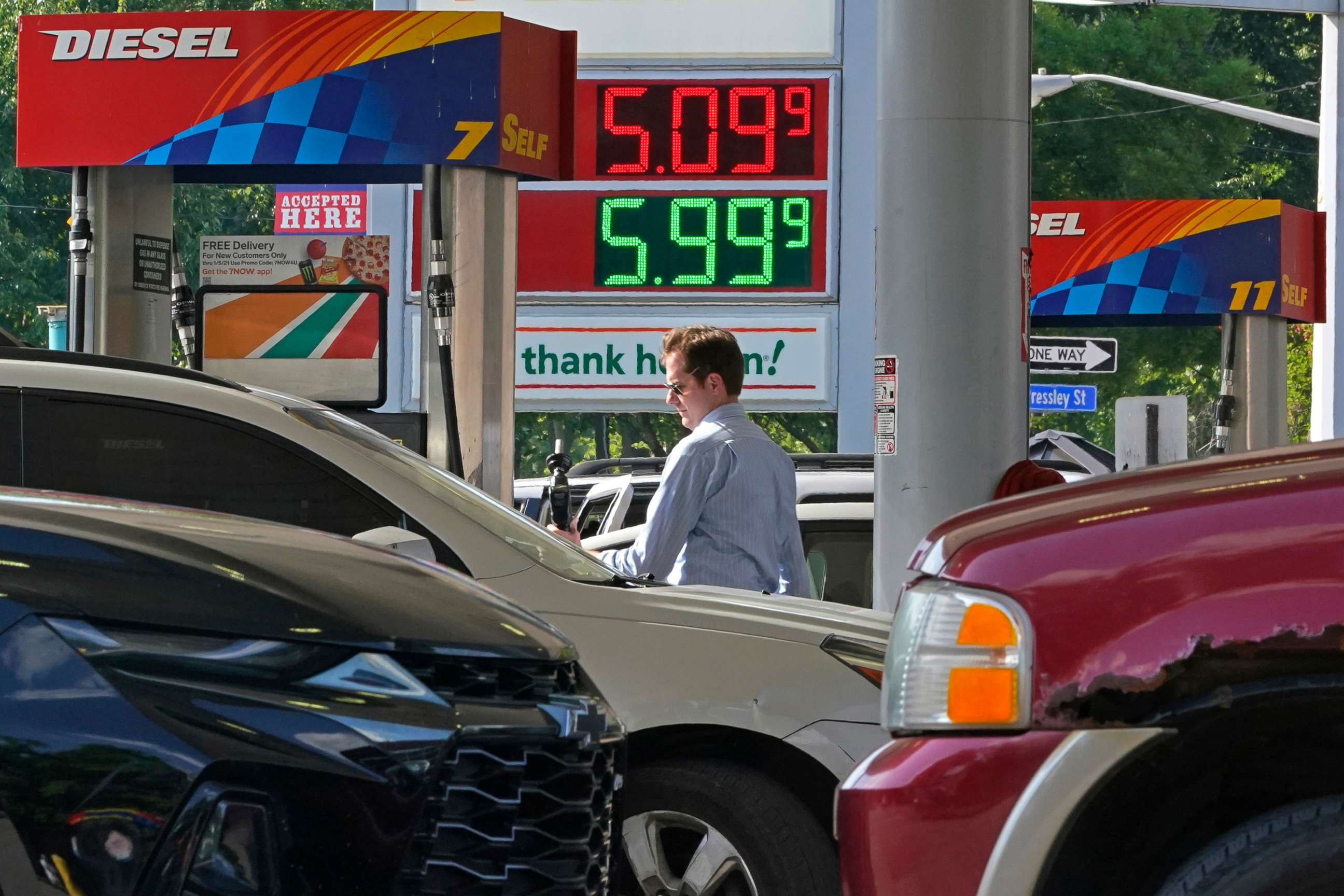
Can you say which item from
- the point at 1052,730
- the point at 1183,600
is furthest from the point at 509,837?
the point at 1183,600

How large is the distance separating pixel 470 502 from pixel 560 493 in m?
3.71

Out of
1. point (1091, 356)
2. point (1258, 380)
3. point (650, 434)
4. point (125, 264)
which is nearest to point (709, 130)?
point (1091, 356)

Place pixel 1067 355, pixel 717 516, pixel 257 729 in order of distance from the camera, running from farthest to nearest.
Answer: pixel 1067 355 < pixel 717 516 < pixel 257 729

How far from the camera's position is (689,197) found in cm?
1494

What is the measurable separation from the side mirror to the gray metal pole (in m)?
3.20

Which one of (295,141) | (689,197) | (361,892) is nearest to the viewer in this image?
(361,892)

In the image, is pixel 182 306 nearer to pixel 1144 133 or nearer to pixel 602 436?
pixel 1144 133

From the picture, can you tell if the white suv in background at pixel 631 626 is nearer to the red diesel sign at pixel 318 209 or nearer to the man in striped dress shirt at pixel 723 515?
the man in striped dress shirt at pixel 723 515

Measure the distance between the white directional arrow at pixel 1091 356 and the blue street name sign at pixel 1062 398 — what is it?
3978 millimetres

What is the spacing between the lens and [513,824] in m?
3.03

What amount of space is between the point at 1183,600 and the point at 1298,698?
0.72 feet

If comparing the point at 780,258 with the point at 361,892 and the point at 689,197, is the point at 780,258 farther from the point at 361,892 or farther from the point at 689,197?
the point at 361,892

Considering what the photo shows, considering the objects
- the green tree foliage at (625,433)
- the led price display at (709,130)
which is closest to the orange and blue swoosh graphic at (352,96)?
the led price display at (709,130)

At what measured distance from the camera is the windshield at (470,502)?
496 cm
